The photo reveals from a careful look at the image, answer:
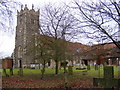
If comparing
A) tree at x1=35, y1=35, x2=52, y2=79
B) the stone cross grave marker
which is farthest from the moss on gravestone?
tree at x1=35, y1=35, x2=52, y2=79

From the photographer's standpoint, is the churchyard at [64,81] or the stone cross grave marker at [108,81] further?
the churchyard at [64,81]

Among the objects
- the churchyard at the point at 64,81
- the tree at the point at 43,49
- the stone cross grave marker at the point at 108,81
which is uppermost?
the tree at the point at 43,49

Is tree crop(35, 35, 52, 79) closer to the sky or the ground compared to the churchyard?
closer to the sky

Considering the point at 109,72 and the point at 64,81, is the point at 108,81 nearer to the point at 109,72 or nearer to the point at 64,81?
the point at 109,72

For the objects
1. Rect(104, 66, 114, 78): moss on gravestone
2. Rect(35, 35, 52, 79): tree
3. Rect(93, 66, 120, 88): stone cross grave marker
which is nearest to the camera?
Rect(93, 66, 120, 88): stone cross grave marker

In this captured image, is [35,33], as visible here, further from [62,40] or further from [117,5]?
[117,5]

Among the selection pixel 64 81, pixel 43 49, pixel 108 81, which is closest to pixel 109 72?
pixel 108 81

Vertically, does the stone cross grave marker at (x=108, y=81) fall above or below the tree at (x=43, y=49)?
below

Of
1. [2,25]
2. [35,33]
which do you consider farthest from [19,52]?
[2,25]

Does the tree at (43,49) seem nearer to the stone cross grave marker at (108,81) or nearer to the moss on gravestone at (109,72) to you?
the stone cross grave marker at (108,81)

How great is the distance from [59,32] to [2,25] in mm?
12710

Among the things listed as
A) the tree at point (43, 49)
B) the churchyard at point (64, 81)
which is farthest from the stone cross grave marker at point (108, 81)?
the tree at point (43, 49)

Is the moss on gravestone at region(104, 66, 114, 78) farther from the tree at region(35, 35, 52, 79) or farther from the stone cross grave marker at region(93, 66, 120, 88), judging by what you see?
the tree at region(35, 35, 52, 79)

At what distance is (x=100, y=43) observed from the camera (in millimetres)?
9492
